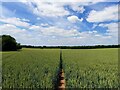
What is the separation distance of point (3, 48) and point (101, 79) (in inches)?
1605

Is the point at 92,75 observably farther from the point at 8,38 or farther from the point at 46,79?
the point at 8,38

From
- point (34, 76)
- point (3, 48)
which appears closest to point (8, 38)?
point (3, 48)

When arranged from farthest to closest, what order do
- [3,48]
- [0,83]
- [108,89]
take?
[3,48], [0,83], [108,89]

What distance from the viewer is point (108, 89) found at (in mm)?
9867

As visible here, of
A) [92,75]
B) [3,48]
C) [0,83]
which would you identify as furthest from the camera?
[3,48]

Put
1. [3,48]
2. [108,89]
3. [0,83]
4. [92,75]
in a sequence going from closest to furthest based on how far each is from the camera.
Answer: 1. [108,89]
2. [0,83]
3. [92,75]
4. [3,48]

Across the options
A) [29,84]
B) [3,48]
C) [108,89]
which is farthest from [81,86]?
[3,48]

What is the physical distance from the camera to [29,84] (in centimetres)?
1019

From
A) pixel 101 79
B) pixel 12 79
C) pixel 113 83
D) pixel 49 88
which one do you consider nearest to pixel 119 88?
pixel 113 83

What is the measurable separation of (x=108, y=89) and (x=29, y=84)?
335 cm

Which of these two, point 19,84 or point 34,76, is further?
point 34,76

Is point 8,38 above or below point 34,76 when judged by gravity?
above

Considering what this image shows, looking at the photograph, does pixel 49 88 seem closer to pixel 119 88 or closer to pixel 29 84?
pixel 29 84

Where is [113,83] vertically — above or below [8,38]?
below
